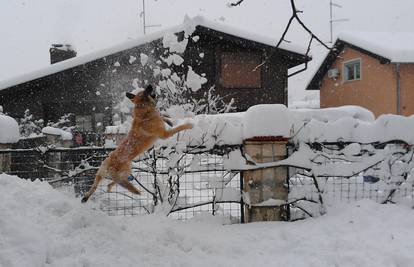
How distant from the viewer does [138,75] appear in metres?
14.1

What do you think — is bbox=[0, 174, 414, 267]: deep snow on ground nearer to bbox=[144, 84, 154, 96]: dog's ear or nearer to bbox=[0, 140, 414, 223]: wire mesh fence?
bbox=[0, 140, 414, 223]: wire mesh fence

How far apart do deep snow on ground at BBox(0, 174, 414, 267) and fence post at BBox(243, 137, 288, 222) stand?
0.29 meters

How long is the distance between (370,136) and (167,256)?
3170mm

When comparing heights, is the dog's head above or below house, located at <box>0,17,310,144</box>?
below

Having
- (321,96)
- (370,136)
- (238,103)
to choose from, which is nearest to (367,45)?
(321,96)

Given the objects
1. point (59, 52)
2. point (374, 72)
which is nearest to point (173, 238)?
point (59, 52)

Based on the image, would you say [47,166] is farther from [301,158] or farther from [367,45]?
[367,45]

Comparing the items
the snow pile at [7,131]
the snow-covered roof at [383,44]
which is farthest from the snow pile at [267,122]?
the snow-covered roof at [383,44]

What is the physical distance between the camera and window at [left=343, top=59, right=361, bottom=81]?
2080 cm

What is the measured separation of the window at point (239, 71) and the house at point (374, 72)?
353 cm

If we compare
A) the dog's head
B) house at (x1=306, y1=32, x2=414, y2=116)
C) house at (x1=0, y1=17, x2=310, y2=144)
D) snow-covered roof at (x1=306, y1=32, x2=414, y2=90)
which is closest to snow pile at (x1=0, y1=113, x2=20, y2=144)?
the dog's head

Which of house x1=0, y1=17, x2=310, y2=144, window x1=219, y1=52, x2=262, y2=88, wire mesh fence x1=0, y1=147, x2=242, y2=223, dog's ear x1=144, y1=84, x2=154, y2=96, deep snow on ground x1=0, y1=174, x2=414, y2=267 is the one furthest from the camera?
window x1=219, y1=52, x2=262, y2=88

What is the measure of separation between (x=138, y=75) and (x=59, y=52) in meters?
6.14

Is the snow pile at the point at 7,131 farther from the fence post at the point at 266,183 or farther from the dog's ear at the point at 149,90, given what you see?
the fence post at the point at 266,183
